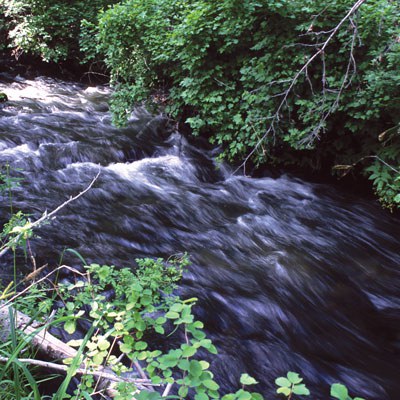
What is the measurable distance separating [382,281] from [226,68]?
3899 millimetres

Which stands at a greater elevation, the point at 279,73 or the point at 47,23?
the point at 47,23

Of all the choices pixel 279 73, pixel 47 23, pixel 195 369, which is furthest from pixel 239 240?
pixel 47 23

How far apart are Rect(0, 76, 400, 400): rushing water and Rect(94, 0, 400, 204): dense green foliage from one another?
772mm

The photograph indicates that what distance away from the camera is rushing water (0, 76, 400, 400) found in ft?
9.86

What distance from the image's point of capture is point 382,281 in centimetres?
407

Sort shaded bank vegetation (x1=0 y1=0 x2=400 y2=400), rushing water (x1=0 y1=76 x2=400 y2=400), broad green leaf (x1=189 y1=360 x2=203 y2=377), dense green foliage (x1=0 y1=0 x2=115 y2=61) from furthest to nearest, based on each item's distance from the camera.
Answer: dense green foliage (x1=0 y1=0 x2=115 y2=61) < shaded bank vegetation (x1=0 y1=0 x2=400 y2=400) < rushing water (x1=0 y1=76 x2=400 y2=400) < broad green leaf (x1=189 y1=360 x2=203 y2=377)

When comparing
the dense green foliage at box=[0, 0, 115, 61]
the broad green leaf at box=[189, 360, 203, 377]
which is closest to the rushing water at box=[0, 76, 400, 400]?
the broad green leaf at box=[189, 360, 203, 377]

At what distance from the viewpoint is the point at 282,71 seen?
5469 millimetres

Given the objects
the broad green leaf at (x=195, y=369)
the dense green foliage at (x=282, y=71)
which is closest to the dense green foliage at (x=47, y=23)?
the dense green foliage at (x=282, y=71)

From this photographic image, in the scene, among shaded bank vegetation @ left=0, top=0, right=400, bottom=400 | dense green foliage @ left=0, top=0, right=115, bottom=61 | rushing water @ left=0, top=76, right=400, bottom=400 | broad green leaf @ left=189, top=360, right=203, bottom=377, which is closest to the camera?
broad green leaf @ left=189, top=360, right=203, bottom=377

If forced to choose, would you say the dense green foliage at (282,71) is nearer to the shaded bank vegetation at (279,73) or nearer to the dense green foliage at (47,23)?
the shaded bank vegetation at (279,73)

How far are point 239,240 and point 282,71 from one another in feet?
8.56

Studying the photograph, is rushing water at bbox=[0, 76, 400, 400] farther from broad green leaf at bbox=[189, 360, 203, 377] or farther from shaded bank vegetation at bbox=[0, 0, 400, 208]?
broad green leaf at bbox=[189, 360, 203, 377]

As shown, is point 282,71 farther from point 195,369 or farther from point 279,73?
point 195,369
